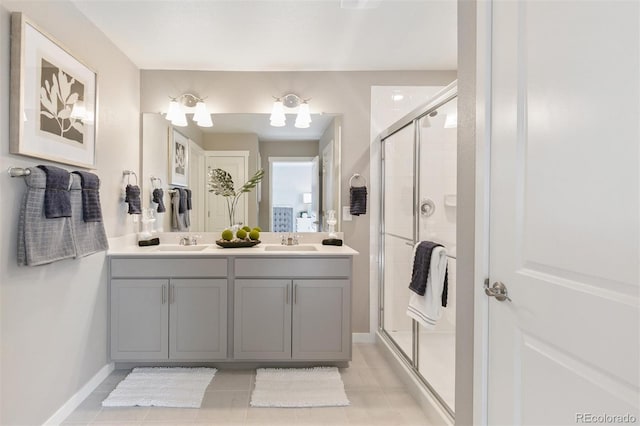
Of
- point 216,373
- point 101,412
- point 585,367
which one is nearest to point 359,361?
point 216,373

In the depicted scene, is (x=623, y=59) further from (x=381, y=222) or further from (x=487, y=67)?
(x=381, y=222)

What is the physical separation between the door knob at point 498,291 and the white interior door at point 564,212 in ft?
0.06

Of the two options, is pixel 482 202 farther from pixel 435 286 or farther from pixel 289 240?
pixel 289 240

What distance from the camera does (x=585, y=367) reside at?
82 cm

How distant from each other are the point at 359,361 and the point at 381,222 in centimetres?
118

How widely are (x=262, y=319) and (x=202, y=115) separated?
5.93 feet

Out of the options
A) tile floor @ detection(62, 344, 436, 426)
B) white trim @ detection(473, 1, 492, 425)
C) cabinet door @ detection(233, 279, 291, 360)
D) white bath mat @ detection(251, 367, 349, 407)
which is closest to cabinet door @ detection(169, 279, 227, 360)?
cabinet door @ detection(233, 279, 291, 360)

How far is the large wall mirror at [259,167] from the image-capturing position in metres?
2.95

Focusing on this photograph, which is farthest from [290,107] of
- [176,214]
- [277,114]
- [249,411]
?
[249,411]

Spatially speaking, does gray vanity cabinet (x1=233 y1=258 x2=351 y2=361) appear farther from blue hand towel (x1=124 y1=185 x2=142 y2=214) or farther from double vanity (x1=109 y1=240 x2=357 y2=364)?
blue hand towel (x1=124 y1=185 x2=142 y2=214)

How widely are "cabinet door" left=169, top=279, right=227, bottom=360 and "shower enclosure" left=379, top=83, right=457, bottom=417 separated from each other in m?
1.35

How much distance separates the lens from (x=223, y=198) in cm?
301

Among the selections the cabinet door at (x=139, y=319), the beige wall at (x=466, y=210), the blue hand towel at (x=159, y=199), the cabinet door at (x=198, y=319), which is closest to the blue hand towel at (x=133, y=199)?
the blue hand towel at (x=159, y=199)

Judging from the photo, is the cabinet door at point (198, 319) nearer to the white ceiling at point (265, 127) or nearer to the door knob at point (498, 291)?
the white ceiling at point (265, 127)
